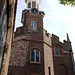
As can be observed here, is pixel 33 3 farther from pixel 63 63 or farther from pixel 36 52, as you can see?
pixel 63 63

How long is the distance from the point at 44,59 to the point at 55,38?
573 centimetres

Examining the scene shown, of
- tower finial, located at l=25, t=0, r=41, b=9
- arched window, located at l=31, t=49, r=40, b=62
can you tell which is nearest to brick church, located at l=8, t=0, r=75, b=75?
arched window, located at l=31, t=49, r=40, b=62

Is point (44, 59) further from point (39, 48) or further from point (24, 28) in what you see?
point (24, 28)

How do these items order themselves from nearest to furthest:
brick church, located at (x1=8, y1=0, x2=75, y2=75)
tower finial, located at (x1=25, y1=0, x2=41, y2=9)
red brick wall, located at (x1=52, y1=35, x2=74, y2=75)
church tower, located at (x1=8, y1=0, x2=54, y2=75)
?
1. church tower, located at (x1=8, y1=0, x2=54, y2=75)
2. brick church, located at (x1=8, y1=0, x2=75, y2=75)
3. red brick wall, located at (x1=52, y1=35, x2=74, y2=75)
4. tower finial, located at (x1=25, y1=0, x2=41, y2=9)

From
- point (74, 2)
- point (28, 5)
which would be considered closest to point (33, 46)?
point (74, 2)

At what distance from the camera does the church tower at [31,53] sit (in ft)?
32.2

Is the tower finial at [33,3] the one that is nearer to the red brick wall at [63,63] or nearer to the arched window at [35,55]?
the red brick wall at [63,63]

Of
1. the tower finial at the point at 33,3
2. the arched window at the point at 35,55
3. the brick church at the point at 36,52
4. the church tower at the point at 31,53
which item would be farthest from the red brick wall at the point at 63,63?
the tower finial at the point at 33,3

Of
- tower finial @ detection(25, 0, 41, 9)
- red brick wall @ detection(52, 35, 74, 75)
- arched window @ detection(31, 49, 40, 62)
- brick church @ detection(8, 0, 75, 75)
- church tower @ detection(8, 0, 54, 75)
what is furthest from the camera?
tower finial @ detection(25, 0, 41, 9)

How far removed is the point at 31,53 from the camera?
10.9 metres

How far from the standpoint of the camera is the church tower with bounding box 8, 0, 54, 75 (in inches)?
387

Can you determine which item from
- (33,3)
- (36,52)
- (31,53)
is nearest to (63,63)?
(36,52)

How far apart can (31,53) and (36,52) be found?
0.59m

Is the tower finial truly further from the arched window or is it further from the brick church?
the arched window
